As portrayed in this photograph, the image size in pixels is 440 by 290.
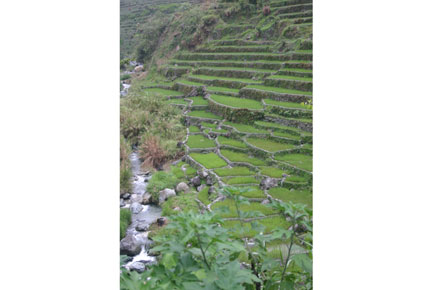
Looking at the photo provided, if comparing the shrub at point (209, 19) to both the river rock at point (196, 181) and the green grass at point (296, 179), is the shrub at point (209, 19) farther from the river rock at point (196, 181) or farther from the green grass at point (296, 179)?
the green grass at point (296, 179)

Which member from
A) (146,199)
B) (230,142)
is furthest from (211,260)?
(230,142)

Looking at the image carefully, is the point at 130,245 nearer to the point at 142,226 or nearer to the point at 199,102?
the point at 142,226

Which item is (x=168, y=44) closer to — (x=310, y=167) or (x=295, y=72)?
(x=295, y=72)

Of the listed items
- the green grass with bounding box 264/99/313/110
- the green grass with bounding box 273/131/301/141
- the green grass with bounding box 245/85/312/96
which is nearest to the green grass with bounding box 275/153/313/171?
the green grass with bounding box 273/131/301/141

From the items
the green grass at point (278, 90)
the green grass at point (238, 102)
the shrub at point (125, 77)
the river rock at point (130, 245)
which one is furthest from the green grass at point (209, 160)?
the shrub at point (125, 77)

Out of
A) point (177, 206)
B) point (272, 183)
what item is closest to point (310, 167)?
point (272, 183)

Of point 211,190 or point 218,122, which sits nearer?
point 211,190
